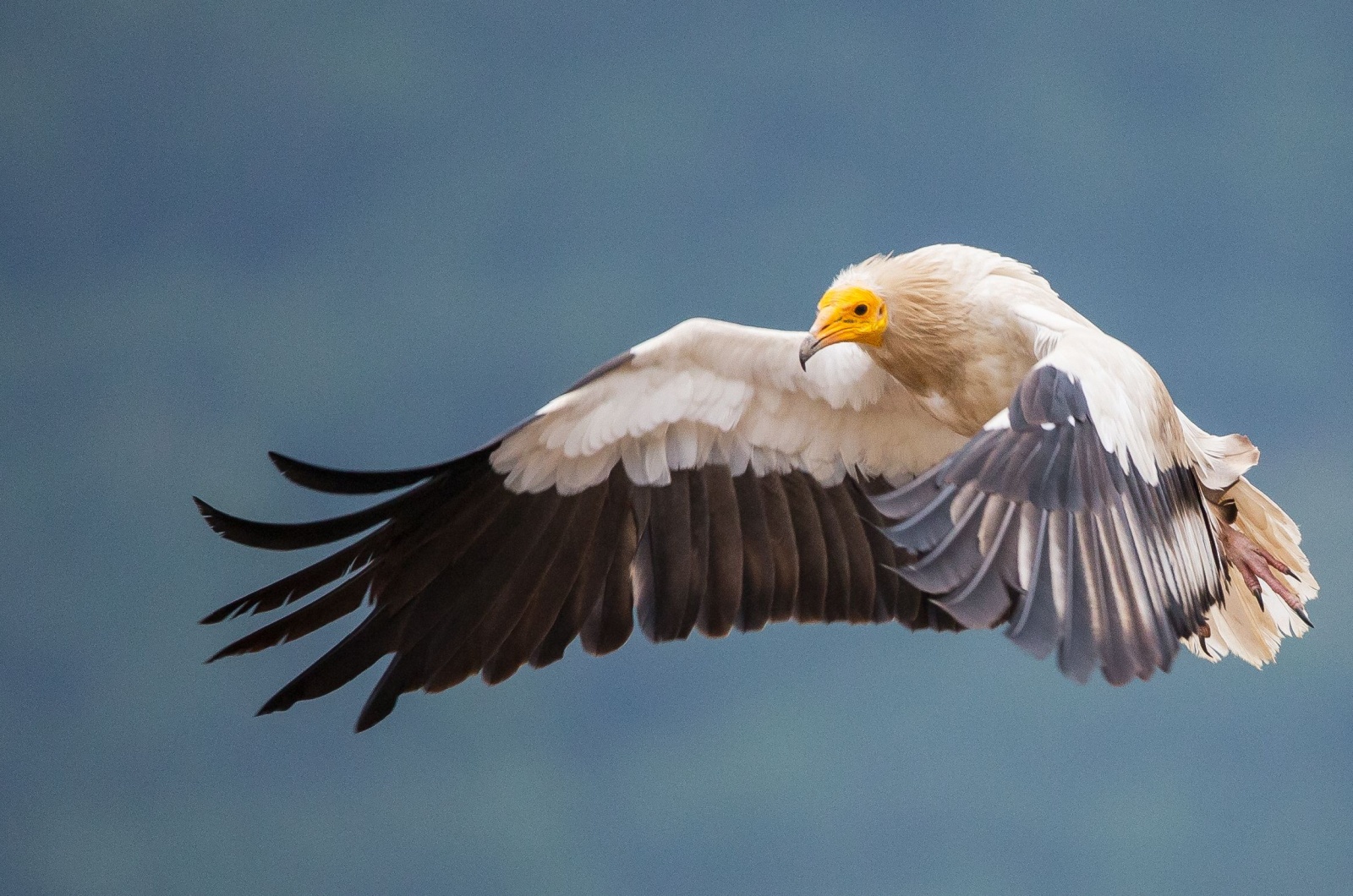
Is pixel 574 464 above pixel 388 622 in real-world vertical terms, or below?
above

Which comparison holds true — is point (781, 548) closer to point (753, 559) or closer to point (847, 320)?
point (753, 559)

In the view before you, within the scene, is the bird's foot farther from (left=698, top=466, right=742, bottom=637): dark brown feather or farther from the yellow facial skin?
(left=698, top=466, right=742, bottom=637): dark brown feather

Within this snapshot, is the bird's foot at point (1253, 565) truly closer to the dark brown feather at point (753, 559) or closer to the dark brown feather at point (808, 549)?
the dark brown feather at point (808, 549)

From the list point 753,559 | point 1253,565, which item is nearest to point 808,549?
point 753,559

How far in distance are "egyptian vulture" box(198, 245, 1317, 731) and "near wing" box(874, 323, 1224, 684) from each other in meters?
0.01

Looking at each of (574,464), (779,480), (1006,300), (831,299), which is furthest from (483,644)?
(1006,300)

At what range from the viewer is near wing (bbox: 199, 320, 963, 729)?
5223 mm

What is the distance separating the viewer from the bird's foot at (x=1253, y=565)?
5.16 m

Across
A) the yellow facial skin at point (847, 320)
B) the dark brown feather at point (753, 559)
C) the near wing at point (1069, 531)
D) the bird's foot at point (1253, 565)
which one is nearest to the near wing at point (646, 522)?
the dark brown feather at point (753, 559)

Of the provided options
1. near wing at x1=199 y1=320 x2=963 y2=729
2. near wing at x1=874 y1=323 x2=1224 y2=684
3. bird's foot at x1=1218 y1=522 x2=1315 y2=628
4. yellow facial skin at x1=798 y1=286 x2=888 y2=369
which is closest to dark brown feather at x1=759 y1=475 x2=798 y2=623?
near wing at x1=199 y1=320 x2=963 y2=729

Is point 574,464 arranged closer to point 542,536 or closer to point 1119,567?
point 542,536

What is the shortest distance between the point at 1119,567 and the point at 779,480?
200 centimetres

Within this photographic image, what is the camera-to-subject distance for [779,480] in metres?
5.80

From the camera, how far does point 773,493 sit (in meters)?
5.79
